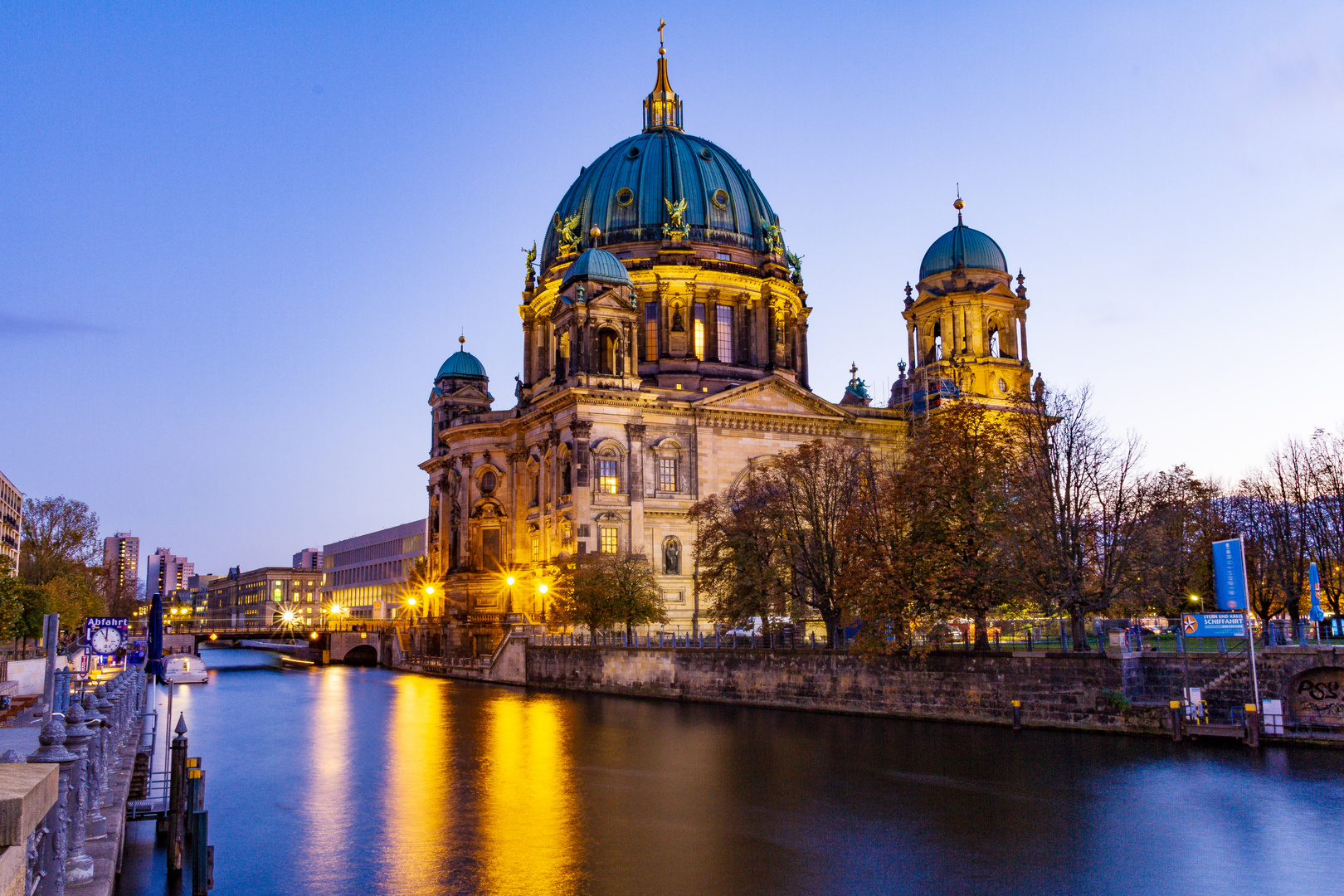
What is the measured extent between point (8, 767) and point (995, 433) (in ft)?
157

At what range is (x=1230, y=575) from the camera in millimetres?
36219

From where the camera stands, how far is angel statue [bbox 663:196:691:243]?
8762cm

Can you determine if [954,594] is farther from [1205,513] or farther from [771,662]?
[1205,513]

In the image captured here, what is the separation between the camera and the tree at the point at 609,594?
64.2 metres

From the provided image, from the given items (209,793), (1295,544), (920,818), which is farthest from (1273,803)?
(1295,544)

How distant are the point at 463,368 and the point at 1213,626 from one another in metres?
78.3

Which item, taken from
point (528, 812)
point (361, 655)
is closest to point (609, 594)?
point (528, 812)

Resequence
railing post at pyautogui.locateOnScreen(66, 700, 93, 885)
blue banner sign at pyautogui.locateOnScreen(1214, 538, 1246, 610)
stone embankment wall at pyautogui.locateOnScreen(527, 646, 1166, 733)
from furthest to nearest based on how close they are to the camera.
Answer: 1. stone embankment wall at pyautogui.locateOnScreen(527, 646, 1166, 733)
2. blue banner sign at pyautogui.locateOnScreen(1214, 538, 1246, 610)
3. railing post at pyautogui.locateOnScreen(66, 700, 93, 885)

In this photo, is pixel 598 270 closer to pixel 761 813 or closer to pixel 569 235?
pixel 569 235

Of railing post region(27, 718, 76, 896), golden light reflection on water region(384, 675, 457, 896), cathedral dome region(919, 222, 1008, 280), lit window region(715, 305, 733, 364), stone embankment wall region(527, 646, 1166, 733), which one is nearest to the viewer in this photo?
railing post region(27, 718, 76, 896)

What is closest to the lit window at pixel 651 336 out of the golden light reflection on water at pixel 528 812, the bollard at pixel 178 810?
the golden light reflection on water at pixel 528 812

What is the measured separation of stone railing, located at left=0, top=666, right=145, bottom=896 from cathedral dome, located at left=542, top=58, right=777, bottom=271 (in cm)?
6845

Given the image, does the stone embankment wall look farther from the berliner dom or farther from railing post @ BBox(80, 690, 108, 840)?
railing post @ BBox(80, 690, 108, 840)

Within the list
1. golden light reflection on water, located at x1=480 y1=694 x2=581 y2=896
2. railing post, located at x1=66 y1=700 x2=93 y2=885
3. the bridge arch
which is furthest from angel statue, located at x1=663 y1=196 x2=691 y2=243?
railing post, located at x1=66 y1=700 x2=93 y2=885
